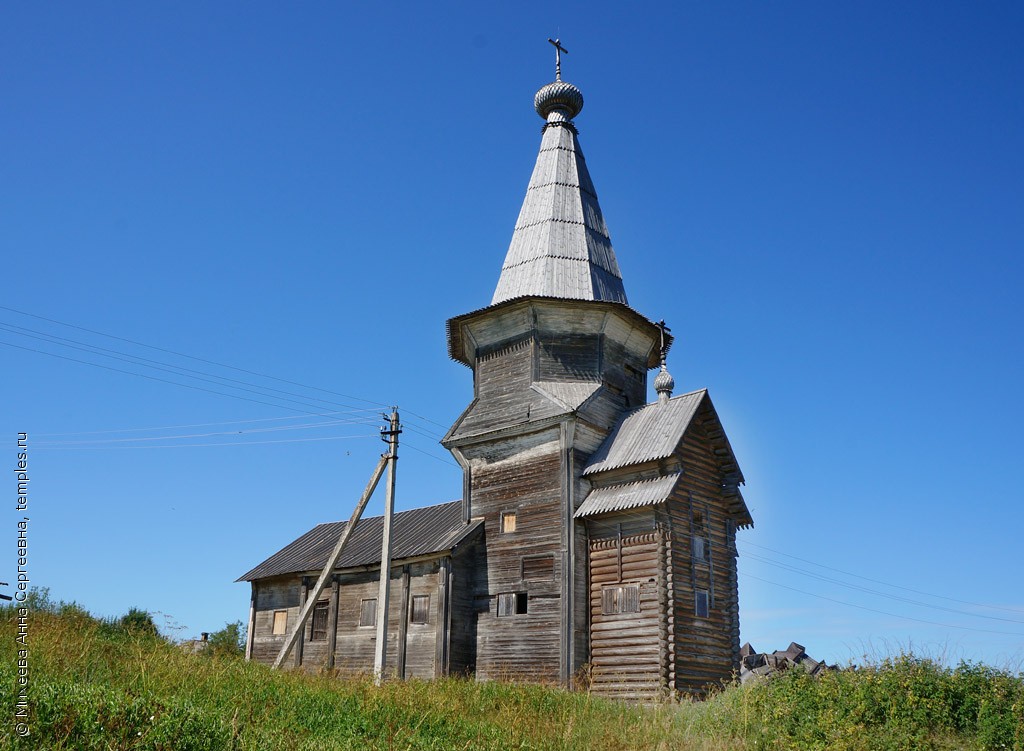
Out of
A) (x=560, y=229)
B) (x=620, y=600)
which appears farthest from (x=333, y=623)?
(x=560, y=229)

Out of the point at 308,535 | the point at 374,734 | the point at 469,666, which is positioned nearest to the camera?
the point at 374,734

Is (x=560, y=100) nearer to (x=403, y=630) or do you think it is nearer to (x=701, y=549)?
(x=701, y=549)

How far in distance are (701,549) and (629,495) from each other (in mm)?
2675

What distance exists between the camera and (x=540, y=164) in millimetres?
30875

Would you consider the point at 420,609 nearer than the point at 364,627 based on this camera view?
Yes

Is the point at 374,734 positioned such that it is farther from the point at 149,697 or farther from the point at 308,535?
the point at 308,535

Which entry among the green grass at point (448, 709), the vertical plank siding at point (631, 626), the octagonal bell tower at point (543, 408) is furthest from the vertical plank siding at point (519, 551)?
the green grass at point (448, 709)

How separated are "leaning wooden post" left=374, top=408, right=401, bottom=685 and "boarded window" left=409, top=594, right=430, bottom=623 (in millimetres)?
2699

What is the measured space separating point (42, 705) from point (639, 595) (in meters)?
15.2

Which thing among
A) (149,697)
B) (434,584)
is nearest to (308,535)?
(434,584)

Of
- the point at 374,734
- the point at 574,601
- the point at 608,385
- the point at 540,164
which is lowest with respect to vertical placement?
the point at 374,734

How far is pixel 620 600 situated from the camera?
2255 cm

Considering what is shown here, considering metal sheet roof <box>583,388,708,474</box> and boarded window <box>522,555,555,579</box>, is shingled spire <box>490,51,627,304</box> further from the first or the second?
boarded window <box>522,555,555,579</box>

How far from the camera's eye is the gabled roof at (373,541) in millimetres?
25828
